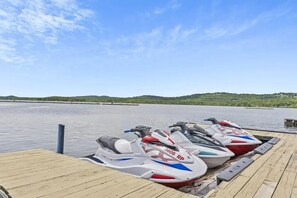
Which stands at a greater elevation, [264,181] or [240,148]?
[264,181]

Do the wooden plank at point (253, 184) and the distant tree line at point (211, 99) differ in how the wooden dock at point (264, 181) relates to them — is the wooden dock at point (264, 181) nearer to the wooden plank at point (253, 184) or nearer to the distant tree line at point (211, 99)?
the wooden plank at point (253, 184)

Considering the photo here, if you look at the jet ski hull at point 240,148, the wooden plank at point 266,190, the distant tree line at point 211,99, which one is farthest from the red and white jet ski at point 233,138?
the distant tree line at point 211,99

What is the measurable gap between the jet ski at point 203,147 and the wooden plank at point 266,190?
2218 millimetres

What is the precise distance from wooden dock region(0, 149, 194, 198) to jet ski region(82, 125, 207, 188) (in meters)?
0.61

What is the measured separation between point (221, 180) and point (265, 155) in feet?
7.14

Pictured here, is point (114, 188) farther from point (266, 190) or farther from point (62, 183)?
point (266, 190)

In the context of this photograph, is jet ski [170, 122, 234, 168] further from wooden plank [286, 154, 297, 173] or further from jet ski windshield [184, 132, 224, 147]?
wooden plank [286, 154, 297, 173]

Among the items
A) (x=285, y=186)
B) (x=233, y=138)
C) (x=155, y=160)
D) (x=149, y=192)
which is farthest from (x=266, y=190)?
(x=233, y=138)

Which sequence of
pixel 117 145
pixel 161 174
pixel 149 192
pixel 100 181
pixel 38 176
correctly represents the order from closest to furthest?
pixel 149 192 → pixel 100 181 → pixel 38 176 → pixel 161 174 → pixel 117 145

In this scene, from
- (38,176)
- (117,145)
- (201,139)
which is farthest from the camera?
(201,139)

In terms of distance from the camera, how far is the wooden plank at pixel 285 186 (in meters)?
2.92

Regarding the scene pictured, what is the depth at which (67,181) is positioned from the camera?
328 centimetres

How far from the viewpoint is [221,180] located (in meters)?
3.41

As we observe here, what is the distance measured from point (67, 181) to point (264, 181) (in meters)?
2.67
